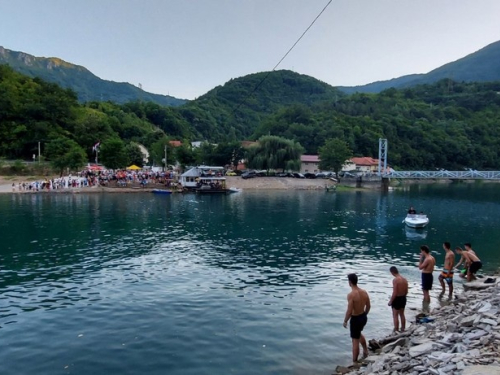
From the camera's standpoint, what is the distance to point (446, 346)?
1080cm

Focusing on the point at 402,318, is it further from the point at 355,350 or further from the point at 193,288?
the point at 193,288

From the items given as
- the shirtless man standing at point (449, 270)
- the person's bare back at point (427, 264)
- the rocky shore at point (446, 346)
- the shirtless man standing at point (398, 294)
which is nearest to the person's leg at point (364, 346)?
the rocky shore at point (446, 346)

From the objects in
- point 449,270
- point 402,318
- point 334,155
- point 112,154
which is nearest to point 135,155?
point 112,154

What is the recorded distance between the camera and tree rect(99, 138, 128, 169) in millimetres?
87875

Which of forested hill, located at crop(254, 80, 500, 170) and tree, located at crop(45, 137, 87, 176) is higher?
forested hill, located at crop(254, 80, 500, 170)

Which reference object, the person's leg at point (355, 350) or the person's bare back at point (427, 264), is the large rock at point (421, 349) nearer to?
the person's leg at point (355, 350)

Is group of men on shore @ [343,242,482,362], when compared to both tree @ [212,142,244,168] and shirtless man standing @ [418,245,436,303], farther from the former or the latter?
tree @ [212,142,244,168]

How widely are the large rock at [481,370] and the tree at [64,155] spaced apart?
83803 mm

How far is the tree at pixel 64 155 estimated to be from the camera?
8112 cm

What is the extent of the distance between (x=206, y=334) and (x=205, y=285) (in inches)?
246

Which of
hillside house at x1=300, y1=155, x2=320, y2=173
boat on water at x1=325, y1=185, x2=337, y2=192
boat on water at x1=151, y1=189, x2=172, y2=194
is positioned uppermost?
hillside house at x1=300, y1=155, x2=320, y2=173

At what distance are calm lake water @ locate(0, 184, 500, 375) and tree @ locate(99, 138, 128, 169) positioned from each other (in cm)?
4392

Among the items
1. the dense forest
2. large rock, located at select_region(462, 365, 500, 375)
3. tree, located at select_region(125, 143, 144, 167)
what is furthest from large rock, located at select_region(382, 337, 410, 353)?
tree, located at select_region(125, 143, 144, 167)

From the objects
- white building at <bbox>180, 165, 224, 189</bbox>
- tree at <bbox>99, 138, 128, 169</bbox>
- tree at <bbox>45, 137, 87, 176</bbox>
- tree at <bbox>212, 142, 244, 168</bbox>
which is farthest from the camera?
tree at <bbox>212, 142, 244, 168</bbox>
